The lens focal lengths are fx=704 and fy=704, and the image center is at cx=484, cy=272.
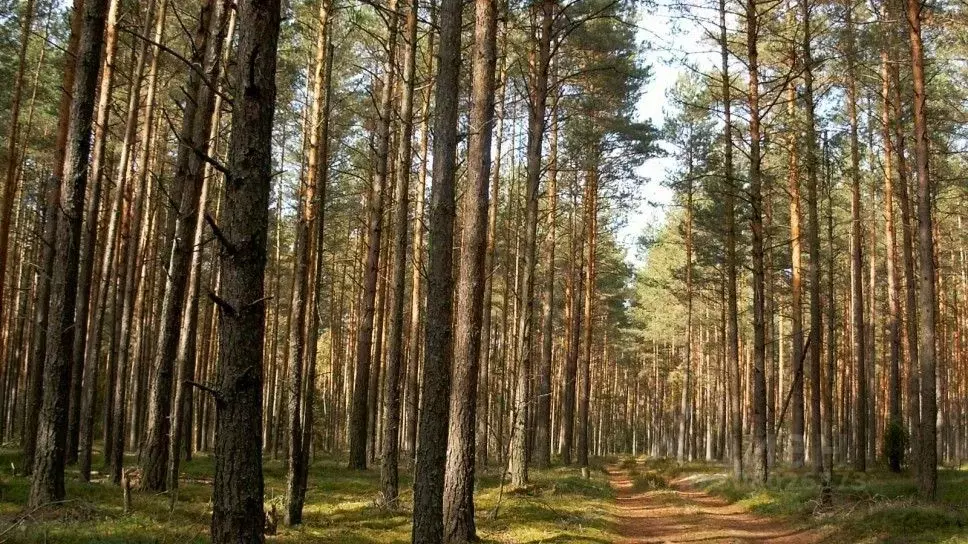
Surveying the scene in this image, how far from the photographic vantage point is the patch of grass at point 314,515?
741 cm

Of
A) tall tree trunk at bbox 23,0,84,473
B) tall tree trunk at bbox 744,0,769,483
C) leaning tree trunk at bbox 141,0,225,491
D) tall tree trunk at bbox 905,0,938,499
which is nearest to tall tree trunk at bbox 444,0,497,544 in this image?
leaning tree trunk at bbox 141,0,225,491

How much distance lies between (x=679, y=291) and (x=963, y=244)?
13382 mm

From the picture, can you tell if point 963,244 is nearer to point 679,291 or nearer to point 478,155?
point 679,291

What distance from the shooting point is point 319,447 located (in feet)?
125

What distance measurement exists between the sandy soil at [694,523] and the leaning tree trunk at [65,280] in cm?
735

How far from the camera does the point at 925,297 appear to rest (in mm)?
12836

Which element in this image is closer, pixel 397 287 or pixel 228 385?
pixel 228 385

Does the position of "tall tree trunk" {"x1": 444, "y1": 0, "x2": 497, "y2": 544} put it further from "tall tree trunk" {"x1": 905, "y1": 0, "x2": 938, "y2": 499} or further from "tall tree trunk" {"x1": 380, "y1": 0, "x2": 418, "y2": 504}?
"tall tree trunk" {"x1": 905, "y1": 0, "x2": 938, "y2": 499}

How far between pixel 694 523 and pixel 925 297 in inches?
232

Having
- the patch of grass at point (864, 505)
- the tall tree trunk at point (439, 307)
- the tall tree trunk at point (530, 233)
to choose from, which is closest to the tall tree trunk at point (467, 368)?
the tall tree trunk at point (439, 307)

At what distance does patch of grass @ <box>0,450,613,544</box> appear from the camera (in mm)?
7410

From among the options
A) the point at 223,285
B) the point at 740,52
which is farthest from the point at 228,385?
the point at 740,52

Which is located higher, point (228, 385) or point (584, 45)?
point (584, 45)

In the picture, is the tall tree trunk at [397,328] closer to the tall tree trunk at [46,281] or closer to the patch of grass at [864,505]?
the tall tree trunk at [46,281]
